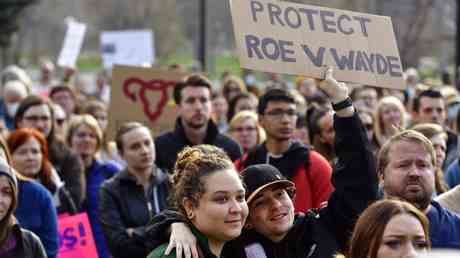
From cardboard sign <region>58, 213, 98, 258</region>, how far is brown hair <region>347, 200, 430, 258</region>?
4137 millimetres

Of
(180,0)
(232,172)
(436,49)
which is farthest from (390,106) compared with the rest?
(180,0)

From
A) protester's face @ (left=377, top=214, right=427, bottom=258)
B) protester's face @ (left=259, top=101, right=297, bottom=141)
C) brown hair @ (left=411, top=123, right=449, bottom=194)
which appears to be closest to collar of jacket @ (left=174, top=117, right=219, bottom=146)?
protester's face @ (left=259, top=101, right=297, bottom=141)

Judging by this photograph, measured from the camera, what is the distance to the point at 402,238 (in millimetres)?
4914

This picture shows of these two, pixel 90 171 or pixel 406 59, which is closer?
pixel 90 171

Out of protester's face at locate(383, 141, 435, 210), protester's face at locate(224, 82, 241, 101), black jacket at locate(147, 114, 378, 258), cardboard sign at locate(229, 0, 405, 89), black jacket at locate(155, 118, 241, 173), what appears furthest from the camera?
protester's face at locate(224, 82, 241, 101)

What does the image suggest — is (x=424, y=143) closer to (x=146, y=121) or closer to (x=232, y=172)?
(x=232, y=172)

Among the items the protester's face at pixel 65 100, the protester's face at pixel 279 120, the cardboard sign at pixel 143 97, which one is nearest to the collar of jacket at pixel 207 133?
the protester's face at pixel 279 120

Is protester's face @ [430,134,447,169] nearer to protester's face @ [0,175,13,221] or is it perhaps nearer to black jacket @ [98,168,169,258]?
black jacket @ [98,168,169,258]

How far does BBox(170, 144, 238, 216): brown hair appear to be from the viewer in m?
5.58

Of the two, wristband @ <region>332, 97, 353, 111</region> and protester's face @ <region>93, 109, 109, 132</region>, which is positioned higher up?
protester's face @ <region>93, 109, 109, 132</region>

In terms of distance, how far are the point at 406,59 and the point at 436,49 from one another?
10.1 metres

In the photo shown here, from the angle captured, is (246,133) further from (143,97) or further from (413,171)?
(413,171)

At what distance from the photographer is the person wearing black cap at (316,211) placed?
579cm

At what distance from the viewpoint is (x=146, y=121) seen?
11.9m
